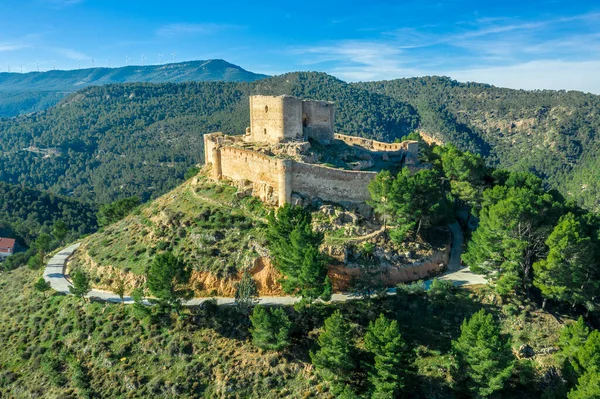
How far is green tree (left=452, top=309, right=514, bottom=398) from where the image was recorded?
2962 centimetres

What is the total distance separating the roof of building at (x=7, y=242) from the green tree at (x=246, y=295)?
7637 centimetres

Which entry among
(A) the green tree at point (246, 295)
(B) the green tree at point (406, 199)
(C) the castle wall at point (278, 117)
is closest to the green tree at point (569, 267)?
(B) the green tree at point (406, 199)

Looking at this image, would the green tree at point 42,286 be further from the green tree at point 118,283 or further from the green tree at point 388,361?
the green tree at point 388,361

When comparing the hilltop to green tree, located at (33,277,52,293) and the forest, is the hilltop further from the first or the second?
the forest

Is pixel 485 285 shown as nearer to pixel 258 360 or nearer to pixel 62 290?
pixel 258 360

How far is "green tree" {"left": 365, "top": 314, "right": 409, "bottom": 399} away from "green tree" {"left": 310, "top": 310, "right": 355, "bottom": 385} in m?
1.61

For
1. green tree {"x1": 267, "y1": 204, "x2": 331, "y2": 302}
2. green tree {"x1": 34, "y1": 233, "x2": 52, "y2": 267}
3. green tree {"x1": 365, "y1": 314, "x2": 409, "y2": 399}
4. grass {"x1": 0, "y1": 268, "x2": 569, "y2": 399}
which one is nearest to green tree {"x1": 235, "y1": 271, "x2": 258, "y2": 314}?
grass {"x1": 0, "y1": 268, "x2": 569, "y2": 399}

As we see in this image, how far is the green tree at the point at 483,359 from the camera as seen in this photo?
29.6 metres

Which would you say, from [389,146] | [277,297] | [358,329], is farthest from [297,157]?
[358,329]

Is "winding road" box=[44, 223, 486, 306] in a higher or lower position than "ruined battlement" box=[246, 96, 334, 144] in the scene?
lower

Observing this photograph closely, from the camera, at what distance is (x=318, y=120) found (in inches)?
2295

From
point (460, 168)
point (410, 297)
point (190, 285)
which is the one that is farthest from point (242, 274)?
point (460, 168)

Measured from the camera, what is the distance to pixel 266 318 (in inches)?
1368

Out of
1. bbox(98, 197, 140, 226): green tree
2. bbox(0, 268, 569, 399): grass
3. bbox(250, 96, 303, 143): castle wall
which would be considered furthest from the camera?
bbox(98, 197, 140, 226): green tree
